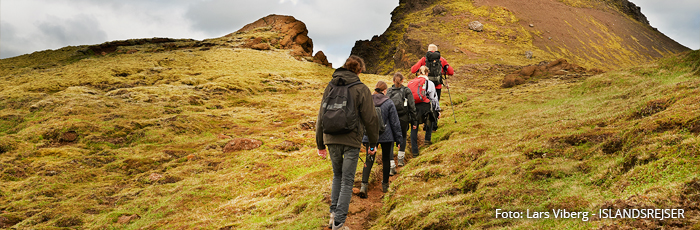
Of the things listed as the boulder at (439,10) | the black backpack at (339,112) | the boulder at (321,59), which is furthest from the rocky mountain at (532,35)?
the black backpack at (339,112)

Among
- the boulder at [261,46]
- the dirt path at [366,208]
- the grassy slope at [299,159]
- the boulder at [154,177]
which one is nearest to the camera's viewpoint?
the grassy slope at [299,159]

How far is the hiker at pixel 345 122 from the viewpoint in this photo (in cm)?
704

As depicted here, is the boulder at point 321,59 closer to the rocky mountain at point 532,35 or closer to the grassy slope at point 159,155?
the rocky mountain at point 532,35

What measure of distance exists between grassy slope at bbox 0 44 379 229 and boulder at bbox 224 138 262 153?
0.62 m

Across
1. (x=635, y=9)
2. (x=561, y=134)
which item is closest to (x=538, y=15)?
(x=635, y=9)

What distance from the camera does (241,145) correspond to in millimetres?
19953

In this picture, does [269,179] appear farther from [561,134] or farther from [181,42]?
[181,42]

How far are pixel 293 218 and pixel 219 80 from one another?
126ft

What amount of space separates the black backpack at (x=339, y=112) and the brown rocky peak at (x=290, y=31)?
216 feet

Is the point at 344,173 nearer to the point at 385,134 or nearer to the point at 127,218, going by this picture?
the point at 385,134

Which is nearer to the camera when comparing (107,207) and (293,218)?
(293,218)

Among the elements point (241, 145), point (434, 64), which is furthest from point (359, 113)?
point (241, 145)

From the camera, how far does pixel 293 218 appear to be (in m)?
9.40

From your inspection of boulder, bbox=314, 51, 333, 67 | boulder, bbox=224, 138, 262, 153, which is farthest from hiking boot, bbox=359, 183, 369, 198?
boulder, bbox=314, 51, 333, 67
